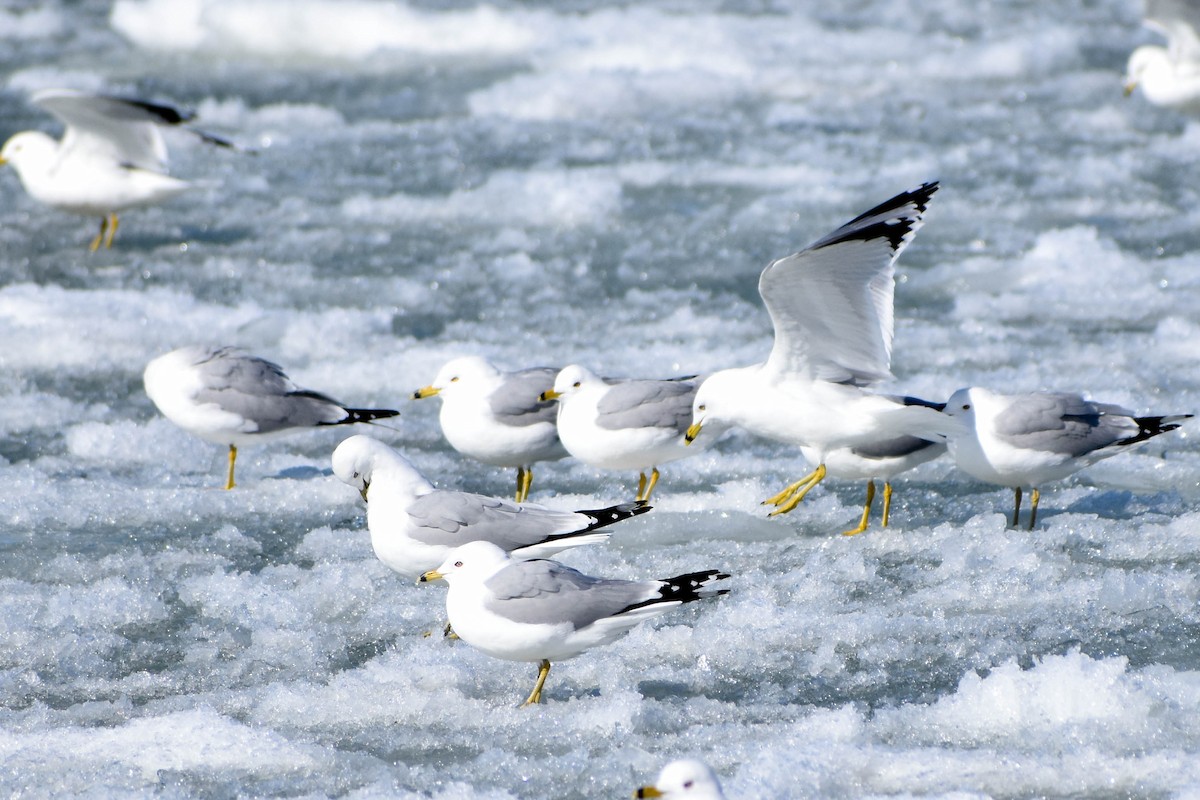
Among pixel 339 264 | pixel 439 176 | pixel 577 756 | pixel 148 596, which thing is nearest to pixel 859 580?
pixel 577 756

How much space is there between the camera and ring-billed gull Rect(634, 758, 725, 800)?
2992 millimetres

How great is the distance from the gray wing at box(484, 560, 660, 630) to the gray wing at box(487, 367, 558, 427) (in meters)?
1.63

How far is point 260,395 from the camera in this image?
5.97 meters

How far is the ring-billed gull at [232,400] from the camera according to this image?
5.93 metres

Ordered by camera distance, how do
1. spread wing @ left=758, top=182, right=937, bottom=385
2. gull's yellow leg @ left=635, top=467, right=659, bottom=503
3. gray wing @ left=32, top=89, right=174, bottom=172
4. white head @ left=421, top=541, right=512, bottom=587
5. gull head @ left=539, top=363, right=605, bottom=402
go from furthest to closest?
gray wing @ left=32, top=89, right=174, bottom=172
gull's yellow leg @ left=635, top=467, right=659, bottom=503
gull head @ left=539, top=363, right=605, bottom=402
spread wing @ left=758, top=182, right=937, bottom=385
white head @ left=421, top=541, right=512, bottom=587

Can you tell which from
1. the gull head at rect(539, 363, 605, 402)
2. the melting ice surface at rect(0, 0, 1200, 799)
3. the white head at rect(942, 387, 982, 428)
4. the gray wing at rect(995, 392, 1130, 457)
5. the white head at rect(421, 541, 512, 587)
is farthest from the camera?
the gull head at rect(539, 363, 605, 402)

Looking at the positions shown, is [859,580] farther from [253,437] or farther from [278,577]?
[253,437]

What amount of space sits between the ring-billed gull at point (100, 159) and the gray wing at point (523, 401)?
4.45 metres

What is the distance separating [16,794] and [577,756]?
135cm

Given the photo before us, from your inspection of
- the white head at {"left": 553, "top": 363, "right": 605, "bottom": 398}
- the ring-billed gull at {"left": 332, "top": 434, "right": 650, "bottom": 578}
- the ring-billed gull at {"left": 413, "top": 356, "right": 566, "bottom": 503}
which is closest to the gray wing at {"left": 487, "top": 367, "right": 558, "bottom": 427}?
the ring-billed gull at {"left": 413, "top": 356, "right": 566, "bottom": 503}

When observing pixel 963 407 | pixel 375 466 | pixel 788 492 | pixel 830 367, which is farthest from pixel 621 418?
pixel 963 407

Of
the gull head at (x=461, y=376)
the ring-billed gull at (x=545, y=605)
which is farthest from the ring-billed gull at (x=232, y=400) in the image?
the ring-billed gull at (x=545, y=605)

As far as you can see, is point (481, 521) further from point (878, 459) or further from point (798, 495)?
point (878, 459)

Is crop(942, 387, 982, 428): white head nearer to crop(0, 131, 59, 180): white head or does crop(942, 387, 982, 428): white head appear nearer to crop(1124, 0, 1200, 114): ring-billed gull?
crop(0, 131, 59, 180): white head
